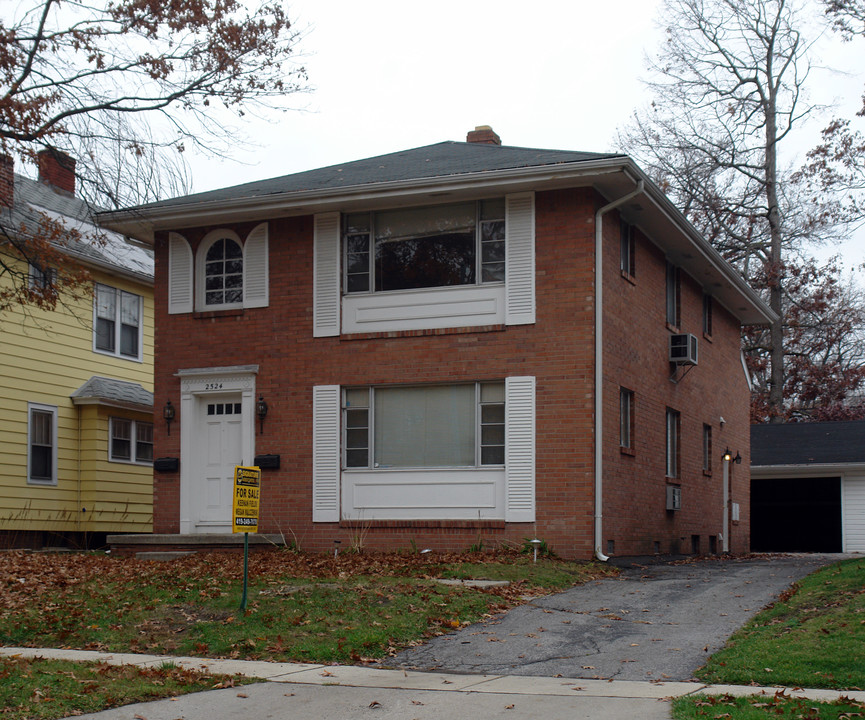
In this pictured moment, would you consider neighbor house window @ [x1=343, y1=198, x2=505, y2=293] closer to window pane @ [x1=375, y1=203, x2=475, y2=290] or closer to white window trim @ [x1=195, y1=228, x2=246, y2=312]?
window pane @ [x1=375, y1=203, x2=475, y2=290]

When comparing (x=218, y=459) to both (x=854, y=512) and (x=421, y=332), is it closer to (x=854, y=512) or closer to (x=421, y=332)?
(x=421, y=332)

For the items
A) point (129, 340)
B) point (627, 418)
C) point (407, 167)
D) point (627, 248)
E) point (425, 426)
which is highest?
point (407, 167)

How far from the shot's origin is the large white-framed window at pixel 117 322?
79.3 feet

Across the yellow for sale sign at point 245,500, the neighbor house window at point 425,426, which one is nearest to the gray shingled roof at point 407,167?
the neighbor house window at point 425,426

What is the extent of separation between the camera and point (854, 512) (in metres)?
28.4

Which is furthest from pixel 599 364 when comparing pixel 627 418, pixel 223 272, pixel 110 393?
pixel 110 393

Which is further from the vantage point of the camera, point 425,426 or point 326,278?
point 326,278

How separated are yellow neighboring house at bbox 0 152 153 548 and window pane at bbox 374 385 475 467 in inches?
295

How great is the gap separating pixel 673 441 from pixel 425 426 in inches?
238

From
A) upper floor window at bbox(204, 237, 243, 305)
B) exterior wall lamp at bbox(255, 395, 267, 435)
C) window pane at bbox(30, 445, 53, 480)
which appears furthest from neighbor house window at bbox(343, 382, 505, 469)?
window pane at bbox(30, 445, 53, 480)

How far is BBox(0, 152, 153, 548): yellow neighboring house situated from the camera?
2181cm

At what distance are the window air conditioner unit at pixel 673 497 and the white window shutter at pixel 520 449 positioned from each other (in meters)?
4.68

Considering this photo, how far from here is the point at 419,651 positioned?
31.3ft

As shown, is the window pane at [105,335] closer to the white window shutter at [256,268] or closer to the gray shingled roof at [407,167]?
the gray shingled roof at [407,167]
